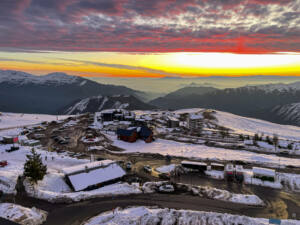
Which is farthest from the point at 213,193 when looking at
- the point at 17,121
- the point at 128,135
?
the point at 17,121

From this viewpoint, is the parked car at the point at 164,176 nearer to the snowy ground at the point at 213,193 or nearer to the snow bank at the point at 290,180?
the snowy ground at the point at 213,193

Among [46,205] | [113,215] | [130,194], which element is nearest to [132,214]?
[113,215]

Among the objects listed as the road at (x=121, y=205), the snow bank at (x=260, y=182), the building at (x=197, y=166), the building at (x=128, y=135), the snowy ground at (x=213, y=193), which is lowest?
the road at (x=121, y=205)

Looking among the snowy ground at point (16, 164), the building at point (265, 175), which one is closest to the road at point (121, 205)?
the snowy ground at point (16, 164)

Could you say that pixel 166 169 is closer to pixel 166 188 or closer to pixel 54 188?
pixel 166 188

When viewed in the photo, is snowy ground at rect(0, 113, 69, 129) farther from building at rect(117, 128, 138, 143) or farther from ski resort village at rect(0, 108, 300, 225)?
building at rect(117, 128, 138, 143)

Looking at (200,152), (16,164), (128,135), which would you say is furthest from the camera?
(128,135)

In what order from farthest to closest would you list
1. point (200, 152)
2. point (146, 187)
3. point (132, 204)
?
point (200, 152)
point (146, 187)
point (132, 204)
